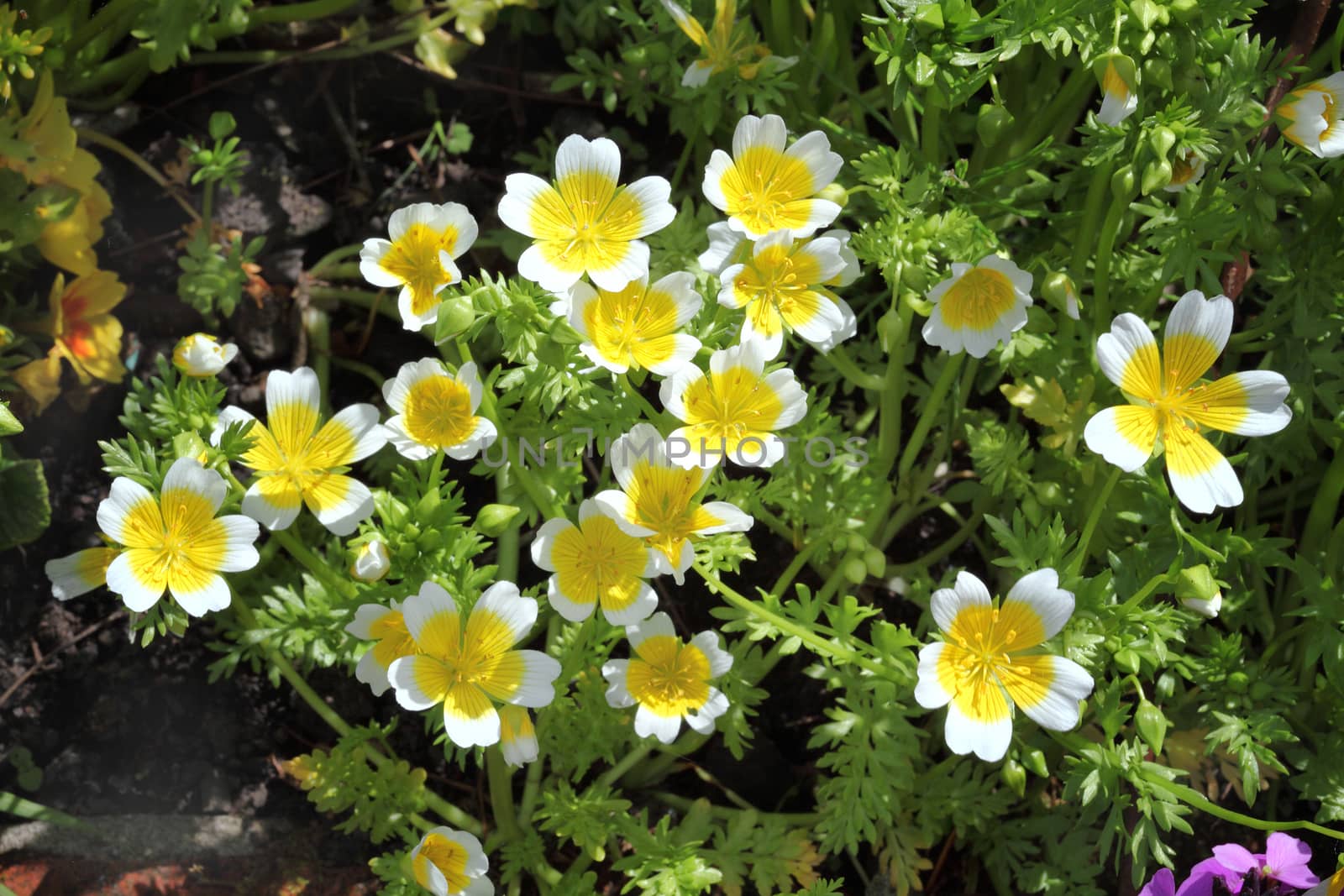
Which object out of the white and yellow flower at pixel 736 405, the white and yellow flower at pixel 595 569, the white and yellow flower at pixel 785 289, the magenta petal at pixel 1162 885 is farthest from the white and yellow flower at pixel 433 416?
the magenta petal at pixel 1162 885

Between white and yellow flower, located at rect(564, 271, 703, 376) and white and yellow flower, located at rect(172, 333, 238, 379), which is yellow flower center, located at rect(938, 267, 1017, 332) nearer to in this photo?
white and yellow flower, located at rect(564, 271, 703, 376)

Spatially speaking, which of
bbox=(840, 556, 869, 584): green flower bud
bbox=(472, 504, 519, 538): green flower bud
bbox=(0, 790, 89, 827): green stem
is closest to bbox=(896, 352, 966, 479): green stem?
bbox=(840, 556, 869, 584): green flower bud

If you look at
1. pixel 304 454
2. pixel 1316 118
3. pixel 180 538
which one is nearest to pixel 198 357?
pixel 304 454

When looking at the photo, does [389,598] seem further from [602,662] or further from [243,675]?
[243,675]

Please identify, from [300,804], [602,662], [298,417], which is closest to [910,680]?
[602,662]

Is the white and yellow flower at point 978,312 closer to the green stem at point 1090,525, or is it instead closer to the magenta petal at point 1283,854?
the green stem at point 1090,525

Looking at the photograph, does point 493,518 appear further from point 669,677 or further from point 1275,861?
point 1275,861
